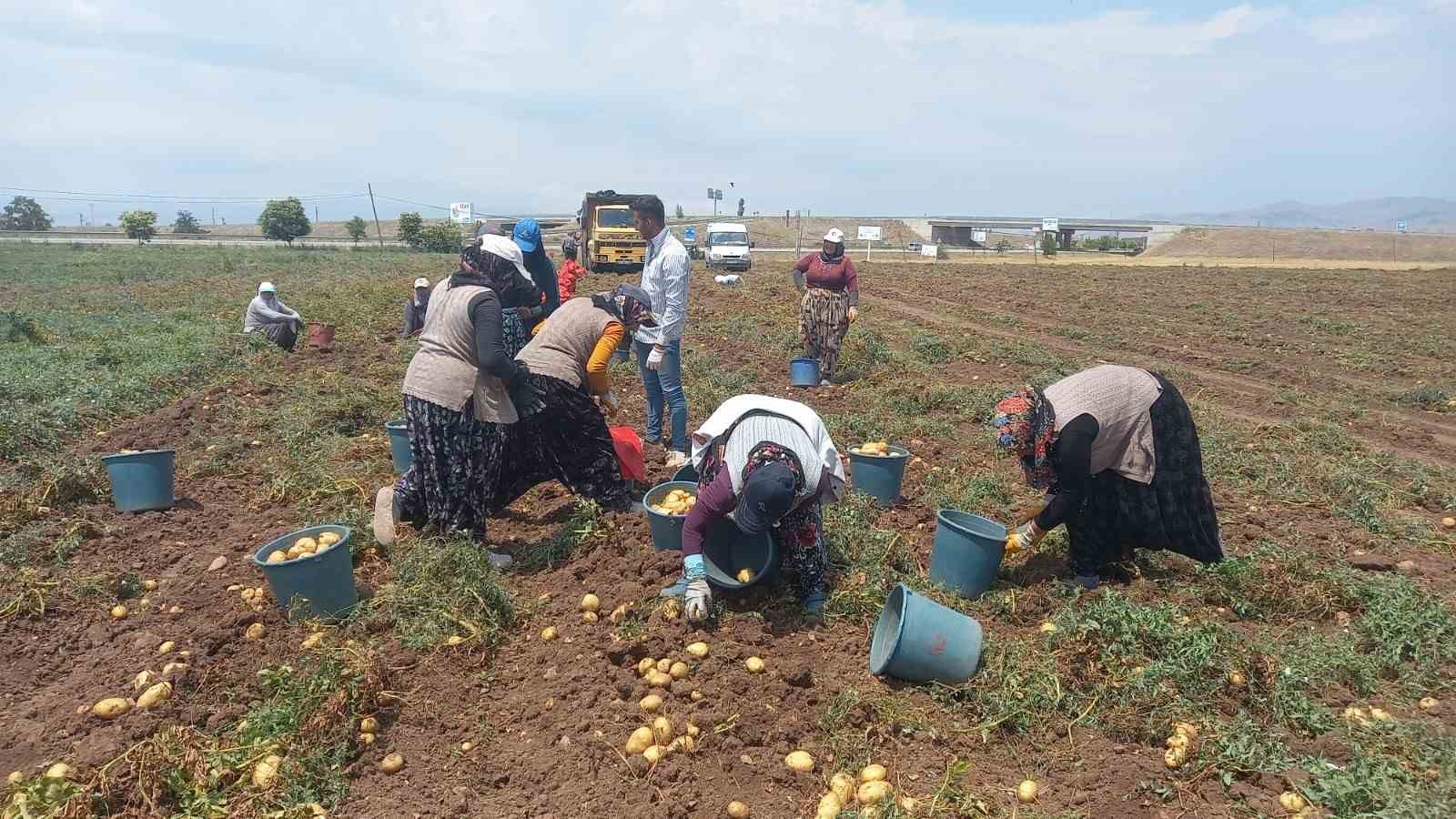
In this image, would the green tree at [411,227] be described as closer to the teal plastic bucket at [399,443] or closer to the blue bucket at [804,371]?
the blue bucket at [804,371]

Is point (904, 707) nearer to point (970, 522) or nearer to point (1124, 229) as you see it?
point (970, 522)

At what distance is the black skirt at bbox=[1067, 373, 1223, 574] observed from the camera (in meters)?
4.04

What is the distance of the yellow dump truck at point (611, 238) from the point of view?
1056 inches

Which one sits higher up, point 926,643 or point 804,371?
point 804,371

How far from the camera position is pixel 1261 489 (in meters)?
6.11

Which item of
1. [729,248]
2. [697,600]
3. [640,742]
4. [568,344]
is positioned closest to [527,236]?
[568,344]

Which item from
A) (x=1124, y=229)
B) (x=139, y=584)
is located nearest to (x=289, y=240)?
(x=139, y=584)

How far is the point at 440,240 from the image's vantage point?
4972 cm

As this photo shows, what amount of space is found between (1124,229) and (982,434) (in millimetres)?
91984

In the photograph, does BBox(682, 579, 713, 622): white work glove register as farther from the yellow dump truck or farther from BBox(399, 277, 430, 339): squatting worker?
the yellow dump truck

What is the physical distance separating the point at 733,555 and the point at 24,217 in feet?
297

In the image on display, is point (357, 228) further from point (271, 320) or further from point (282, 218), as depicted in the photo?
point (271, 320)

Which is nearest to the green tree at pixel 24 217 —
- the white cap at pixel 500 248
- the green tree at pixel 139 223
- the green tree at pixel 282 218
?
the green tree at pixel 139 223

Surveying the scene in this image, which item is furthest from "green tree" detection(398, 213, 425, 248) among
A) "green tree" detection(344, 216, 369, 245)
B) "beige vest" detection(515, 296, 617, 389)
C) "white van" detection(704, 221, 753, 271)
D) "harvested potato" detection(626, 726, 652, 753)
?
"harvested potato" detection(626, 726, 652, 753)
